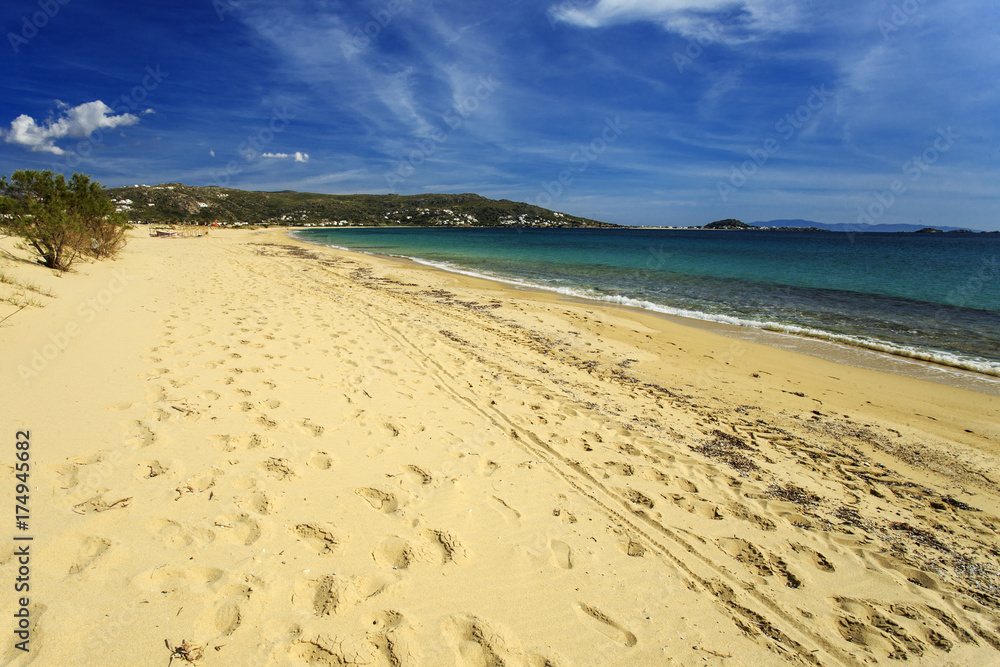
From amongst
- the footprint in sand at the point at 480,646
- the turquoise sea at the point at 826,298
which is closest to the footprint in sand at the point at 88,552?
the footprint in sand at the point at 480,646

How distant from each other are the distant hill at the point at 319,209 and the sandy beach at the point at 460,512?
231 feet

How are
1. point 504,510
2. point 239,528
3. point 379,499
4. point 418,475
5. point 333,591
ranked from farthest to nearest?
point 418,475 < point 504,510 < point 379,499 < point 239,528 < point 333,591

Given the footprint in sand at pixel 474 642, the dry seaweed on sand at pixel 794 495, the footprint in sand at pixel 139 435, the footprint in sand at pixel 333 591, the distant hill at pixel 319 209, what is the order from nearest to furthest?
the footprint in sand at pixel 474 642 → the footprint in sand at pixel 333 591 → the footprint in sand at pixel 139 435 → the dry seaweed on sand at pixel 794 495 → the distant hill at pixel 319 209

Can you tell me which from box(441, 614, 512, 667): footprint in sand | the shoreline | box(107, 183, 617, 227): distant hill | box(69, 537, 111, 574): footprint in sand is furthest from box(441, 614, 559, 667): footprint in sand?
box(107, 183, 617, 227): distant hill

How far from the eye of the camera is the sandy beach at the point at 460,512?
2.07 m

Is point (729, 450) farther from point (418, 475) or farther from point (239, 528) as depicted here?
point (239, 528)

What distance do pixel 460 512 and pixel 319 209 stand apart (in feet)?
382

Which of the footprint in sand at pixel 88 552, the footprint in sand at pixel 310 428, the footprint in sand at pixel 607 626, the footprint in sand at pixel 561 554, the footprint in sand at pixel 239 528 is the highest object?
the footprint in sand at pixel 310 428

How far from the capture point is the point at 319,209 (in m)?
105

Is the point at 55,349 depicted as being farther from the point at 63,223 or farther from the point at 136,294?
the point at 63,223

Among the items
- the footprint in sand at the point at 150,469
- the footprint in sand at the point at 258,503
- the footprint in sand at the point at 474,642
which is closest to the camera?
the footprint in sand at the point at 474,642

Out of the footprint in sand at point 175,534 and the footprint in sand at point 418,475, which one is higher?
the footprint in sand at point 175,534

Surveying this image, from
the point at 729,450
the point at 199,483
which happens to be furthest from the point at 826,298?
the point at 199,483

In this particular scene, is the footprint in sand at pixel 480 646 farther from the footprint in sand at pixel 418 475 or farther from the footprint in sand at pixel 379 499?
the footprint in sand at pixel 418 475
